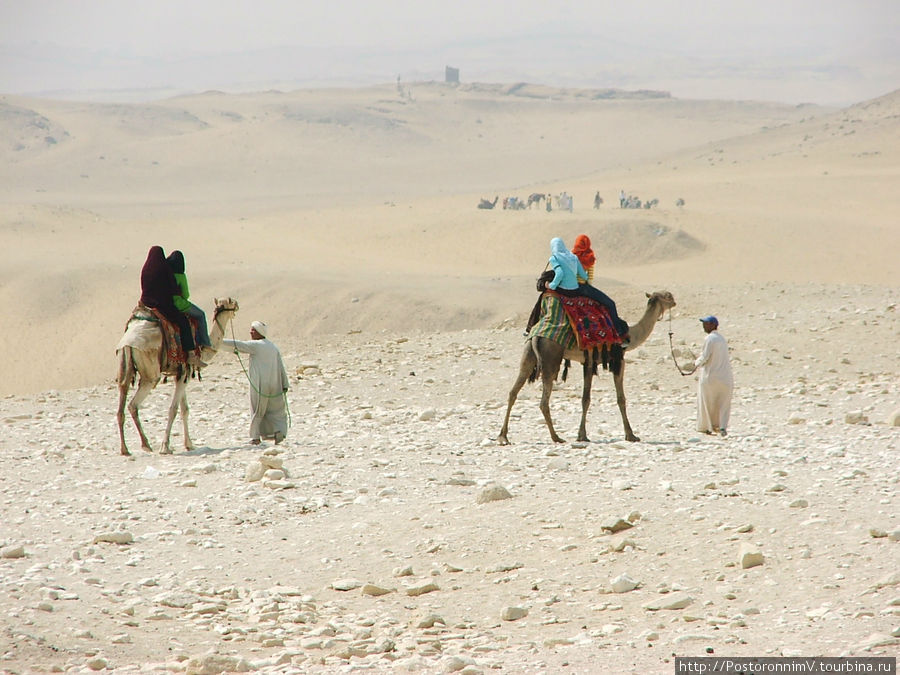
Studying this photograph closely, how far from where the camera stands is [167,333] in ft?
35.4

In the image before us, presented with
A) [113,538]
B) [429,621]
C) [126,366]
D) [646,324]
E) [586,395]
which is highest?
[646,324]

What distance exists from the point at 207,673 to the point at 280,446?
5338 millimetres

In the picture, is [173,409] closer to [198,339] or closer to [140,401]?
[140,401]

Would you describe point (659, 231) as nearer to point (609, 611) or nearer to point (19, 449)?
point (19, 449)

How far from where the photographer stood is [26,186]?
207 feet

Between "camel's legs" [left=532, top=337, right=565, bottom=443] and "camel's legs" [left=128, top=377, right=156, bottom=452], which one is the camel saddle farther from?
"camel's legs" [left=532, top=337, right=565, bottom=443]

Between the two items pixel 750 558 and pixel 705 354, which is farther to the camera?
pixel 705 354

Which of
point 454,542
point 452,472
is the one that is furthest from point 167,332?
point 454,542

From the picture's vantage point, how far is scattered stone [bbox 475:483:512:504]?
Result: 8.16 m

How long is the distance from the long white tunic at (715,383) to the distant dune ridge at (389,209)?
8584 mm

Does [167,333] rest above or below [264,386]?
above

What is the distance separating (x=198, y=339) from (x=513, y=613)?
19.0ft

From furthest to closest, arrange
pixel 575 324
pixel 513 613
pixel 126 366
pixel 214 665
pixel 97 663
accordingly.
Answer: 1. pixel 126 366
2. pixel 575 324
3. pixel 513 613
4. pixel 97 663
5. pixel 214 665

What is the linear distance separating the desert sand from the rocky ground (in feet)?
0.09
